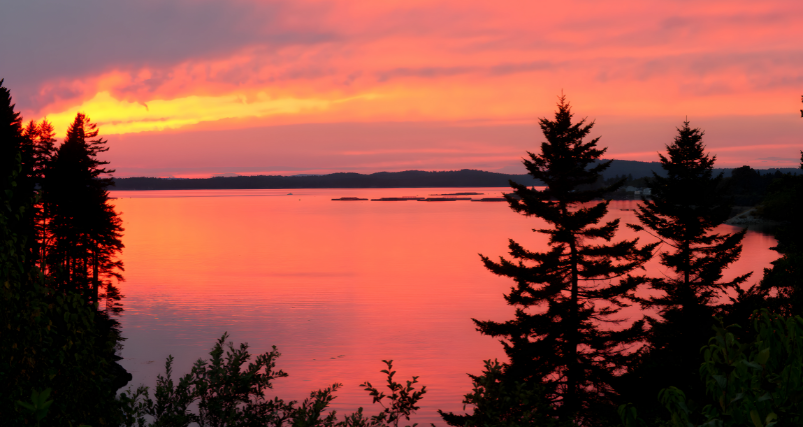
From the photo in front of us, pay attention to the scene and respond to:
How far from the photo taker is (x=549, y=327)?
1644 inches

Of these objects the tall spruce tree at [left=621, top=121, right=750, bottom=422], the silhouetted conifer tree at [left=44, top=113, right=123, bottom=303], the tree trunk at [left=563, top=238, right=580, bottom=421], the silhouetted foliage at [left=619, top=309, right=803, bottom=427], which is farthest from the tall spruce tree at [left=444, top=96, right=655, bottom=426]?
the silhouetted conifer tree at [left=44, top=113, right=123, bottom=303]

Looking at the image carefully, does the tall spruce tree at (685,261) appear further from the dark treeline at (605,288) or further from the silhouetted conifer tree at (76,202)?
the silhouetted conifer tree at (76,202)

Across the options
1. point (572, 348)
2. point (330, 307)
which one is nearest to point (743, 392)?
point (572, 348)

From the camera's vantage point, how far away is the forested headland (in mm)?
6230

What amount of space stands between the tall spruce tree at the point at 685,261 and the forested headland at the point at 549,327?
0.13 meters

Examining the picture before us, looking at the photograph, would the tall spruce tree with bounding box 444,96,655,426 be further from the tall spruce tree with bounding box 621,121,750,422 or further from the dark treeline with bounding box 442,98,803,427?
the tall spruce tree with bounding box 621,121,750,422

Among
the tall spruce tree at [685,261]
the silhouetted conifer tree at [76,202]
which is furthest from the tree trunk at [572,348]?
the silhouetted conifer tree at [76,202]

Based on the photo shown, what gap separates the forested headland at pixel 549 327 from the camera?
6.23 metres

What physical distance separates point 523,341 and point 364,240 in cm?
12843

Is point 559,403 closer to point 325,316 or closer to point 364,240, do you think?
point 325,316

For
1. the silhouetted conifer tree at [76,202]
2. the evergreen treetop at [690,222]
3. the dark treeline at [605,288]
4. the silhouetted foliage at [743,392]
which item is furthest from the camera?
the silhouetted conifer tree at [76,202]

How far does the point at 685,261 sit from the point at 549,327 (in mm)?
12122

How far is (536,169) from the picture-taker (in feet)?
140

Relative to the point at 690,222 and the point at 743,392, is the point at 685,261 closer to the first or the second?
the point at 690,222
